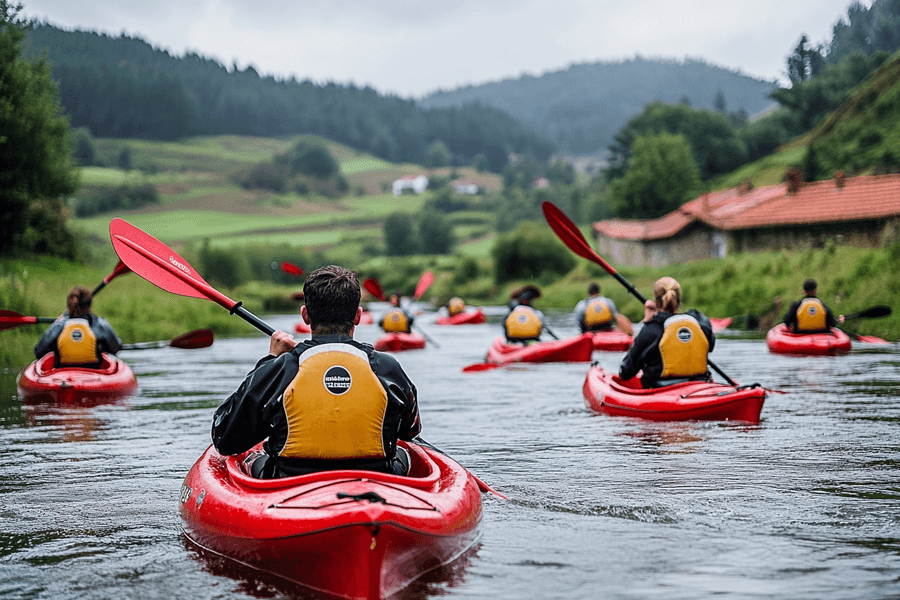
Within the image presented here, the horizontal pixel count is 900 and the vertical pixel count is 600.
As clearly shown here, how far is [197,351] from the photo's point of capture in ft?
66.5

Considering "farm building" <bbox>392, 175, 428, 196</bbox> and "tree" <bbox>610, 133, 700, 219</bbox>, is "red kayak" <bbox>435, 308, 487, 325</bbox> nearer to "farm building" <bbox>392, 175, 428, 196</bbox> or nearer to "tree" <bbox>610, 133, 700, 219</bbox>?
"tree" <bbox>610, 133, 700, 219</bbox>

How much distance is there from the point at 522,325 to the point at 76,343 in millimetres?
7455

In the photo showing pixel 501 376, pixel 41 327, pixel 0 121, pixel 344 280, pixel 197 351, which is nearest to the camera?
pixel 344 280

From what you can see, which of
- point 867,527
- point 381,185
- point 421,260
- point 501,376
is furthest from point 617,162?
point 867,527

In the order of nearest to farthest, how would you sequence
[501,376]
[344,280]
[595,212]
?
[344,280] < [501,376] < [595,212]

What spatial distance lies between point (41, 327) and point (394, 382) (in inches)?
605

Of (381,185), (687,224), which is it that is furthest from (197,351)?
(381,185)

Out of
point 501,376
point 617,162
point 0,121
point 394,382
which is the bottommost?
point 501,376

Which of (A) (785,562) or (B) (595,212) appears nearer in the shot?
(A) (785,562)

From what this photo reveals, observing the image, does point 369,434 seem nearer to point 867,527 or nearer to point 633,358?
point 867,527

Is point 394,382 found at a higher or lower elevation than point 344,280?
lower

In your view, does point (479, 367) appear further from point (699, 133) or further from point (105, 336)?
point (699, 133)

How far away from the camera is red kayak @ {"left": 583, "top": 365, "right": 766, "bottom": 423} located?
809cm

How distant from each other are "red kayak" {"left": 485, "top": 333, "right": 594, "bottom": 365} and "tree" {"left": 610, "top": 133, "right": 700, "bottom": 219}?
2145 inches
